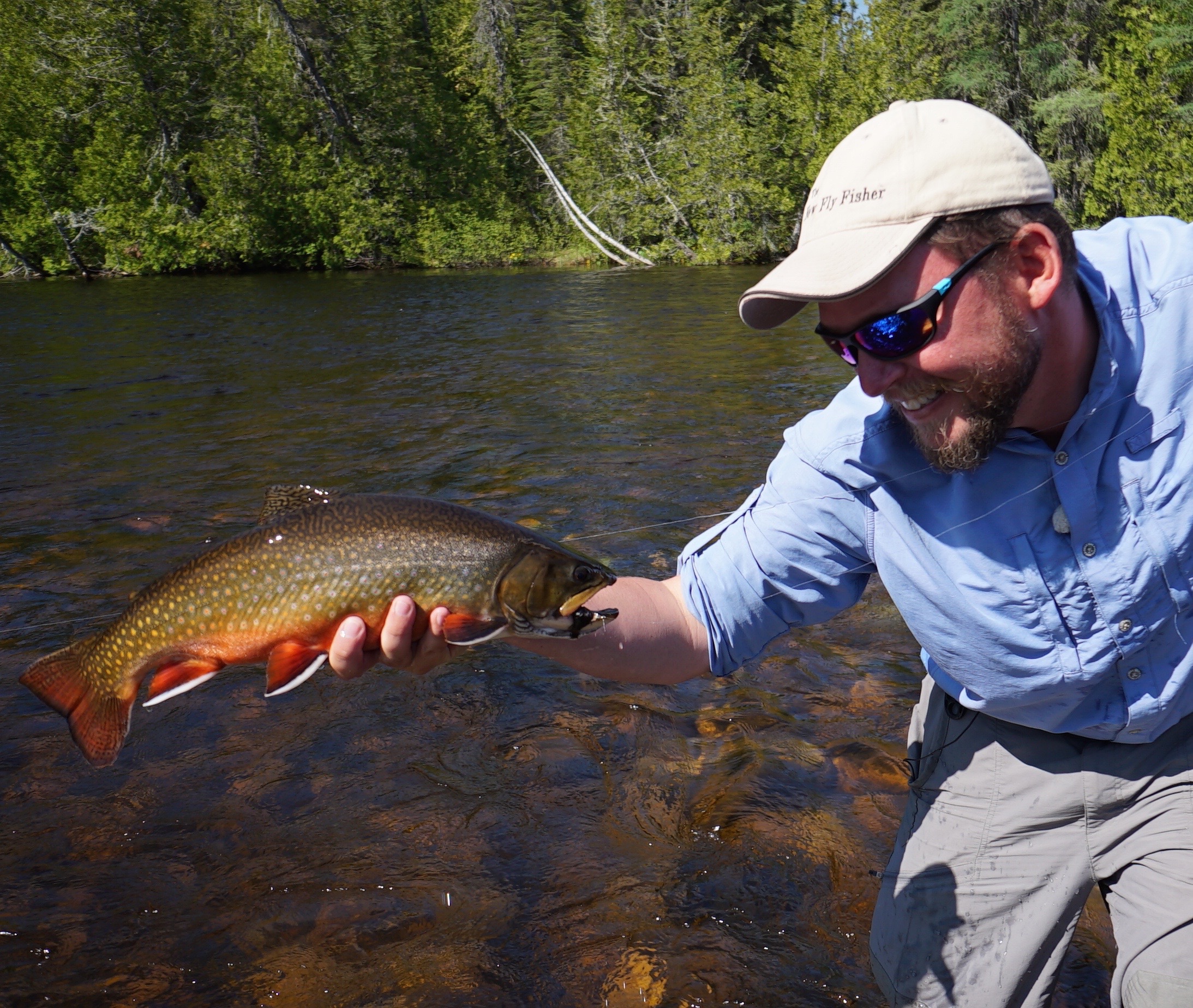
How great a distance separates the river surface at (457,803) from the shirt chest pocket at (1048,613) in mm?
1178

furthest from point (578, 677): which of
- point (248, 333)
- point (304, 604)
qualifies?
point (248, 333)

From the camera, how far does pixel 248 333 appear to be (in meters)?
16.8

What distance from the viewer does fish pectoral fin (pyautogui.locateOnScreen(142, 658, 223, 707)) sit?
2.53 metres

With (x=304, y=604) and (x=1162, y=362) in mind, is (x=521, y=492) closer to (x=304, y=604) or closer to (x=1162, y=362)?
(x=304, y=604)

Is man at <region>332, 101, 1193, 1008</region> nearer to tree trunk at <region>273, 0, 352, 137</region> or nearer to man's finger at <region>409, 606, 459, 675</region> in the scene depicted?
man's finger at <region>409, 606, 459, 675</region>

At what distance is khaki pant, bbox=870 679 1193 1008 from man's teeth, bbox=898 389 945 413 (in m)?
0.90

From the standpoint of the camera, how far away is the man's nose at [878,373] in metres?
2.13

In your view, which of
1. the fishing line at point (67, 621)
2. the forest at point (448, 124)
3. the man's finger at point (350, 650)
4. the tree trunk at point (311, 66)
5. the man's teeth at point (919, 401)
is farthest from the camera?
the tree trunk at point (311, 66)

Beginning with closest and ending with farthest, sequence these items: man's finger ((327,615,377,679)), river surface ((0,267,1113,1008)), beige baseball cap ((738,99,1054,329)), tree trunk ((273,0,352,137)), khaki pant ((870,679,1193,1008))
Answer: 1. beige baseball cap ((738,99,1054,329))
2. khaki pant ((870,679,1193,1008))
3. man's finger ((327,615,377,679))
4. river surface ((0,267,1113,1008))
5. tree trunk ((273,0,352,137))

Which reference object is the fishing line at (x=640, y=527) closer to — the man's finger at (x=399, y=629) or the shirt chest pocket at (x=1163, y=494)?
the man's finger at (x=399, y=629)

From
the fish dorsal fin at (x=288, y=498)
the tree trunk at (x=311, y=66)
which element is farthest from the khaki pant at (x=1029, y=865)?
the tree trunk at (x=311, y=66)

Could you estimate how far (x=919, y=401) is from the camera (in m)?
2.17

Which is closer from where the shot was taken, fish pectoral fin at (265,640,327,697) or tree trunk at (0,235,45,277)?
fish pectoral fin at (265,640,327,697)

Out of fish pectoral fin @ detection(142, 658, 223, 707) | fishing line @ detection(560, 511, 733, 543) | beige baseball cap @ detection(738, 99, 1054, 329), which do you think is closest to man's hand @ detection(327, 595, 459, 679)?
fish pectoral fin @ detection(142, 658, 223, 707)
